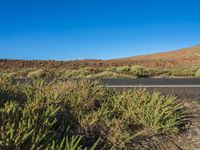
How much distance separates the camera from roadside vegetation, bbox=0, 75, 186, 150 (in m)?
4.60

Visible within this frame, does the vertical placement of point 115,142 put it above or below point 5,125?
below

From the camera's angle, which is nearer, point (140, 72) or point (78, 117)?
point (78, 117)

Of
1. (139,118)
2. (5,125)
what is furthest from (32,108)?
(139,118)

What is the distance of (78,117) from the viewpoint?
19.0ft

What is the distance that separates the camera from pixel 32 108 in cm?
564

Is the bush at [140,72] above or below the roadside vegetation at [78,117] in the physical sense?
below

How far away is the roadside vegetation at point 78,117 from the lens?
15.1ft

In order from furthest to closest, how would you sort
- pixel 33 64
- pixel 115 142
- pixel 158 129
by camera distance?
pixel 33 64
pixel 158 129
pixel 115 142

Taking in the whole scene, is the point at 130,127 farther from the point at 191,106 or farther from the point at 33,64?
the point at 33,64

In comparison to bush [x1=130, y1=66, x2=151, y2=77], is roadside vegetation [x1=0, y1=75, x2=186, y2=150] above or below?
above

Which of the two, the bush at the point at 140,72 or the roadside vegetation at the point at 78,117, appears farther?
the bush at the point at 140,72

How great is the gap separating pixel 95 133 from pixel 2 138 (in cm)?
173

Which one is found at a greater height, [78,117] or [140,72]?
[78,117]

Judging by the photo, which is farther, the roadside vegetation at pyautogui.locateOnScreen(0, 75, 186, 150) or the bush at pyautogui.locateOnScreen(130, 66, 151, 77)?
the bush at pyautogui.locateOnScreen(130, 66, 151, 77)
